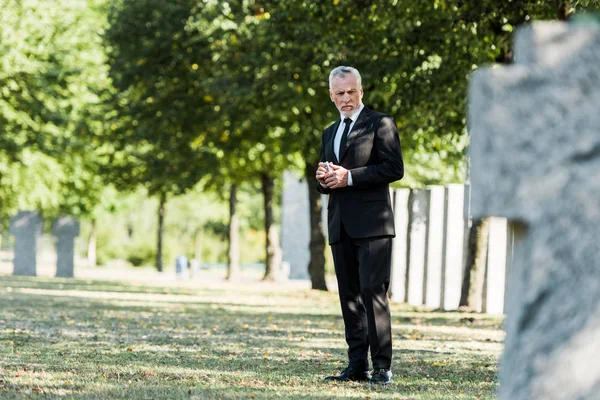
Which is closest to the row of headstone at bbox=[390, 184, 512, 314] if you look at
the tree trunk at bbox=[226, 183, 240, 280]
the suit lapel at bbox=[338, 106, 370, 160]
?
the suit lapel at bbox=[338, 106, 370, 160]

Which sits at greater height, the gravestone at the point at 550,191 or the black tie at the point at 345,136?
the black tie at the point at 345,136

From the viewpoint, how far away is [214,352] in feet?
32.4

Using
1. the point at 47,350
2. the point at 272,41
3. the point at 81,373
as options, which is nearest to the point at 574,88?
the point at 81,373

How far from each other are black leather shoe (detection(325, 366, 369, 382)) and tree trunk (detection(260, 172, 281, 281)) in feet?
81.6

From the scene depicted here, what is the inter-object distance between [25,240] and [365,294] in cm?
2646

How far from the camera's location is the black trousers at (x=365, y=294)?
7441 millimetres

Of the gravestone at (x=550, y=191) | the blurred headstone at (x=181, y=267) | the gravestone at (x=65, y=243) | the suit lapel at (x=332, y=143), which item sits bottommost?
the blurred headstone at (x=181, y=267)

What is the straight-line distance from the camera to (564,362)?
10.6 ft

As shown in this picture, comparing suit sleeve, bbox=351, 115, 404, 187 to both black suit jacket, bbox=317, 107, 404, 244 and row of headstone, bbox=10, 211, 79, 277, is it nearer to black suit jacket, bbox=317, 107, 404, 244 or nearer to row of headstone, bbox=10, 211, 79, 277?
black suit jacket, bbox=317, 107, 404, 244

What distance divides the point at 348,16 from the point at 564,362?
46.2 feet

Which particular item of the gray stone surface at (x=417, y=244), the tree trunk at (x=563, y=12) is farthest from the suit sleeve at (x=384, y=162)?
the gray stone surface at (x=417, y=244)

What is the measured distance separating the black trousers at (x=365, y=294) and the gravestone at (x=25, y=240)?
25593mm

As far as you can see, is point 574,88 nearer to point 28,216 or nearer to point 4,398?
point 4,398

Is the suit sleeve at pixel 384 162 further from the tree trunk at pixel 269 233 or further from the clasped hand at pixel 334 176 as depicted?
the tree trunk at pixel 269 233
